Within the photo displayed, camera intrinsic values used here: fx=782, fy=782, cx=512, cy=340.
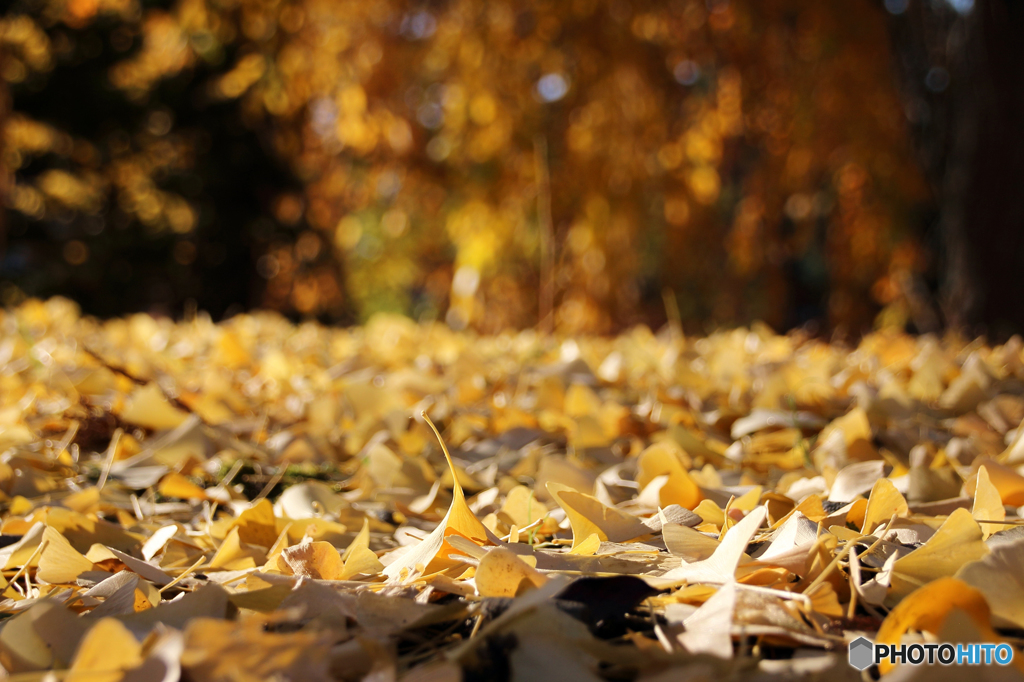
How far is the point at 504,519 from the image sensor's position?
2.10ft

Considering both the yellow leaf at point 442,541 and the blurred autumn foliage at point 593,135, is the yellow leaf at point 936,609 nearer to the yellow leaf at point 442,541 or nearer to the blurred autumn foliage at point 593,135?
the yellow leaf at point 442,541

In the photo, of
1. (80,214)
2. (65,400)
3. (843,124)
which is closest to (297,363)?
(65,400)

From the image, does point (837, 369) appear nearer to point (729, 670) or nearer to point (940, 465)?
point (940, 465)

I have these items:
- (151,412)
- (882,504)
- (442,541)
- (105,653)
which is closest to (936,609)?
(882,504)

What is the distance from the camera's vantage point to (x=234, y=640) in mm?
354

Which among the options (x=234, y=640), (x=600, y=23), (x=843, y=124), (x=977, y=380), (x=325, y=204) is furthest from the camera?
(x=325, y=204)

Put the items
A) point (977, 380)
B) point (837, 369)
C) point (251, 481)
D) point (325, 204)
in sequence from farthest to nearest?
point (325, 204) → point (837, 369) → point (977, 380) → point (251, 481)

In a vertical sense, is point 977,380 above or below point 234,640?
below

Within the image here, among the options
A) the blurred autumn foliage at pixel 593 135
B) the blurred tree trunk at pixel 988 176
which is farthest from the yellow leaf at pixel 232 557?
the blurred tree trunk at pixel 988 176

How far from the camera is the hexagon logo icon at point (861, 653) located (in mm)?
383

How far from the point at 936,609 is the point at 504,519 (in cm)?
33

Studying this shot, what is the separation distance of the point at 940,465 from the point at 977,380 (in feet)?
1.21

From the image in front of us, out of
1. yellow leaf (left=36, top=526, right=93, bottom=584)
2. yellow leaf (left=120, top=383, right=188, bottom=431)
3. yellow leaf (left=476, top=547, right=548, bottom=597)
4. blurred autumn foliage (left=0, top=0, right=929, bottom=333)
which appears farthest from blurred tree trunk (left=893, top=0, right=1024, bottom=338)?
yellow leaf (left=36, top=526, right=93, bottom=584)

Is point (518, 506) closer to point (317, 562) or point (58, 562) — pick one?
point (317, 562)
